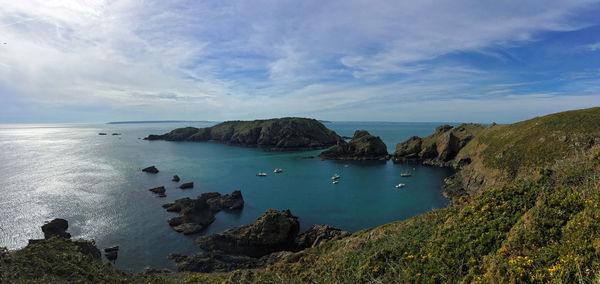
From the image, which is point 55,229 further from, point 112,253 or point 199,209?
point 199,209

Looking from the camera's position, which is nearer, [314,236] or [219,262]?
[219,262]

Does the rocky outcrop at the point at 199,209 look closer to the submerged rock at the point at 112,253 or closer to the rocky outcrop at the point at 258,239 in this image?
the rocky outcrop at the point at 258,239

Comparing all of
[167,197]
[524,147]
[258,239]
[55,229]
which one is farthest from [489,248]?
[167,197]

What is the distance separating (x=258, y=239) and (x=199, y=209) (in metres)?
15.6

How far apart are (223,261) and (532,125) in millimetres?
68463

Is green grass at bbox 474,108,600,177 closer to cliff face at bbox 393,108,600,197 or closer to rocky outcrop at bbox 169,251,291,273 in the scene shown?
cliff face at bbox 393,108,600,197

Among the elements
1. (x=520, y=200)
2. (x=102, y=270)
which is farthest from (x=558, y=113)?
(x=102, y=270)

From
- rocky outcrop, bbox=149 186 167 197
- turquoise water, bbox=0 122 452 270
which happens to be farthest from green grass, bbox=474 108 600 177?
rocky outcrop, bbox=149 186 167 197

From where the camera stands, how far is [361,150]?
9681 cm

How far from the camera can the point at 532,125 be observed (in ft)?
180

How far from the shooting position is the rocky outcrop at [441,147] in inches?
3147

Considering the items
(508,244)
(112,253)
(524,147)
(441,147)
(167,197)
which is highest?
(524,147)

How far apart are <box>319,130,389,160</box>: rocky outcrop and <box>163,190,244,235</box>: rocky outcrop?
59.0 metres

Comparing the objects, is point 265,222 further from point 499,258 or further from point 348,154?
point 348,154
